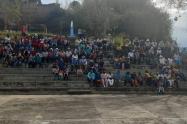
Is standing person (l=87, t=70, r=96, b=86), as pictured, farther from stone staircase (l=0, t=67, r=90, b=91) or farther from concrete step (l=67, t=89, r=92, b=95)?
concrete step (l=67, t=89, r=92, b=95)

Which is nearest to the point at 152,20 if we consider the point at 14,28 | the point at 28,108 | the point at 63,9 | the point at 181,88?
the point at 63,9

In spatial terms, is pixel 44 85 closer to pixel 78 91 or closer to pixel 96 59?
pixel 78 91

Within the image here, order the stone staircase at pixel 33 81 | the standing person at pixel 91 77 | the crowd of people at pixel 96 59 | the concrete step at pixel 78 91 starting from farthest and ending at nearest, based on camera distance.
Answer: the crowd of people at pixel 96 59 < the standing person at pixel 91 77 < the stone staircase at pixel 33 81 < the concrete step at pixel 78 91

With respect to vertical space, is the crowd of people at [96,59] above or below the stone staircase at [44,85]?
above

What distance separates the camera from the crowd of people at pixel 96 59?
95.3 feet

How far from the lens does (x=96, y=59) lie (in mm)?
31719

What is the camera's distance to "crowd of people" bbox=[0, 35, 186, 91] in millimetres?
29047

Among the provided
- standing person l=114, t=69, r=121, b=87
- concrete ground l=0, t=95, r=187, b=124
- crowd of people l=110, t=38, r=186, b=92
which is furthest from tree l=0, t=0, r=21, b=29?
concrete ground l=0, t=95, r=187, b=124

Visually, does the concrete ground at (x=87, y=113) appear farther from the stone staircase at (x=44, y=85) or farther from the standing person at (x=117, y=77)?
the standing person at (x=117, y=77)

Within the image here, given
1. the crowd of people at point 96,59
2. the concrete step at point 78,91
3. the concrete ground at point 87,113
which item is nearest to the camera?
the concrete ground at point 87,113

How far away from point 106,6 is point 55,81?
27637mm

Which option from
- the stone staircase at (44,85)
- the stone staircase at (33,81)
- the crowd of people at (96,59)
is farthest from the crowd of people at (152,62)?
the stone staircase at (33,81)

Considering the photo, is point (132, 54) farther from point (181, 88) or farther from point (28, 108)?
point (28, 108)

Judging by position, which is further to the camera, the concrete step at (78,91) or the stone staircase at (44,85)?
the stone staircase at (44,85)
